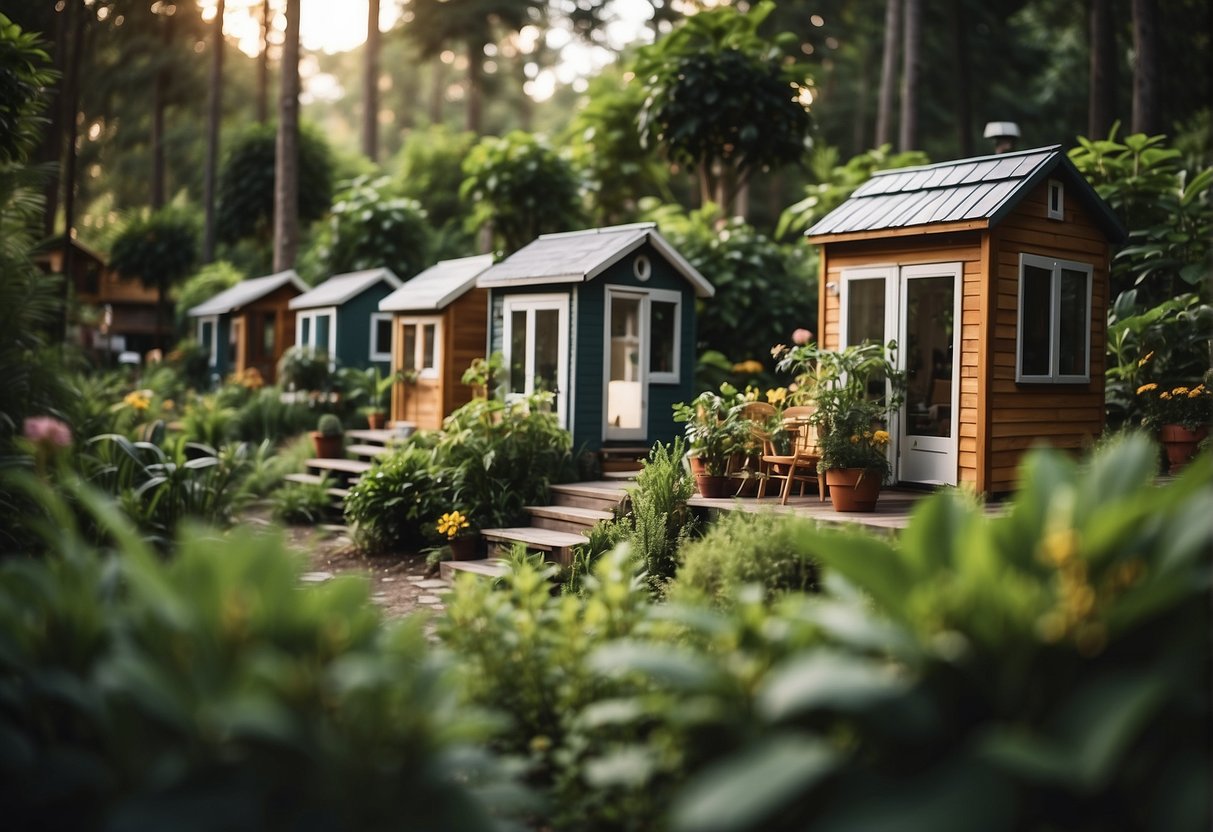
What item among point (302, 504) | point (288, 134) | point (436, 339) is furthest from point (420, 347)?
point (288, 134)

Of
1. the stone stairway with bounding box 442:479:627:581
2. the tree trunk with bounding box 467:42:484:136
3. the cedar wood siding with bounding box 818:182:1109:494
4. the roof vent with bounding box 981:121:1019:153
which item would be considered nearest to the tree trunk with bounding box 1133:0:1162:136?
the roof vent with bounding box 981:121:1019:153

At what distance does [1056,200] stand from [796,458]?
308 cm

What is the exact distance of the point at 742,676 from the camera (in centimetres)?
302

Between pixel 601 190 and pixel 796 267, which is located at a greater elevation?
pixel 601 190

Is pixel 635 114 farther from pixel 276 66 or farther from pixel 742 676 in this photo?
pixel 276 66

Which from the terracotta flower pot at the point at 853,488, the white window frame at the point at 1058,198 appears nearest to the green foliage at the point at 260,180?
→ the white window frame at the point at 1058,198

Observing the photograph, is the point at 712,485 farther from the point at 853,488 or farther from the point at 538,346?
the point at 538,346

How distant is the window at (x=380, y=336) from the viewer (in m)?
17.4

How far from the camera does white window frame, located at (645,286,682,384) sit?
1167 centimetres

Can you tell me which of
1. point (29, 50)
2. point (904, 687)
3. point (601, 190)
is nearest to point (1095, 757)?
point (904, 687)

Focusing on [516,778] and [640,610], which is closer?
[516,778]

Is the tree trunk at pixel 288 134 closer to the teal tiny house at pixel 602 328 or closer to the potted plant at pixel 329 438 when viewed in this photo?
the potted plant at pixel 329 438

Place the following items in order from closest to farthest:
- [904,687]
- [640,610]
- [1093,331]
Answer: [904,687] → [640,610] → [1093,331]

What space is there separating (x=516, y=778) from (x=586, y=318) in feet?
24.6
